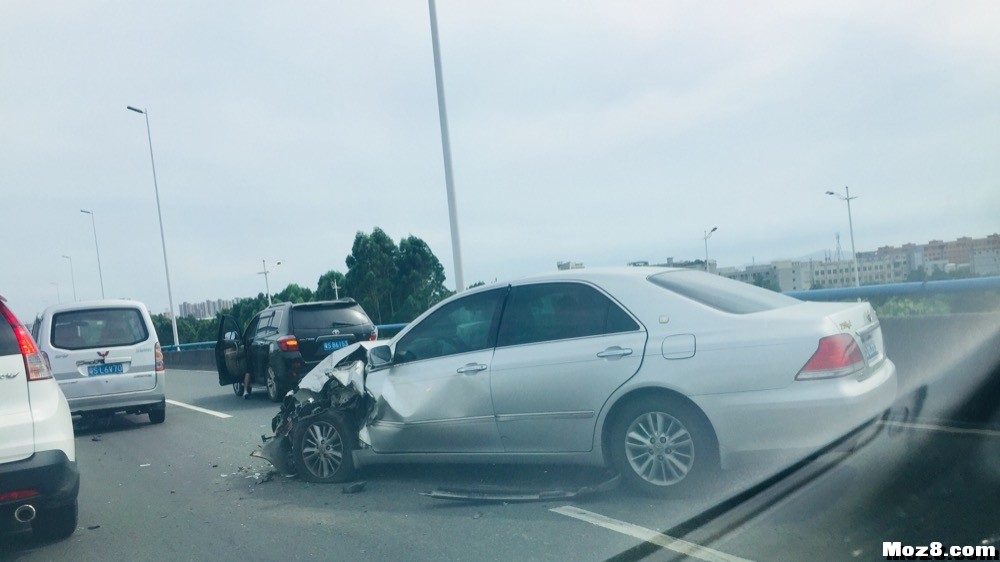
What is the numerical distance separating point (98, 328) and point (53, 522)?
650 centimetres

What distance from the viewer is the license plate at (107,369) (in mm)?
11539

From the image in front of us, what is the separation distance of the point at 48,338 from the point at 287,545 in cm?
779

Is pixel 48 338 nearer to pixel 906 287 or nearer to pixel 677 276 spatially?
pixel 677 276

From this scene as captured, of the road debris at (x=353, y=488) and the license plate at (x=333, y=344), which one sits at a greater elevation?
the license plate at (x=333, y=344)

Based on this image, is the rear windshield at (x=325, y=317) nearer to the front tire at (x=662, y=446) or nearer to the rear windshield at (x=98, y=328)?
the rear windshield at (x=98, y=328)

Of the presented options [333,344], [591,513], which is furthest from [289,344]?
[591,513]

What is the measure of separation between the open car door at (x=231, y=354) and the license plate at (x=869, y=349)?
11818 millimetres

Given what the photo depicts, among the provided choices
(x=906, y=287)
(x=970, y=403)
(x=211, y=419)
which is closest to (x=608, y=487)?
(x=970, y=403)

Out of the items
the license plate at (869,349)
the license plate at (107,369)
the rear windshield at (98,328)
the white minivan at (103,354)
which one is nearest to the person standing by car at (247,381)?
the white minivan at (103,354)

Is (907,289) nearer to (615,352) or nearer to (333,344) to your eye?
(615,352)

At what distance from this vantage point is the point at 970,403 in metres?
7.12

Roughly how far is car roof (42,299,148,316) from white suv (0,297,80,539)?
20.8ft

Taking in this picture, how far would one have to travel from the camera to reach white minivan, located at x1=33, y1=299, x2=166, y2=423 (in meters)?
11.4

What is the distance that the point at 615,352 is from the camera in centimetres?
568
